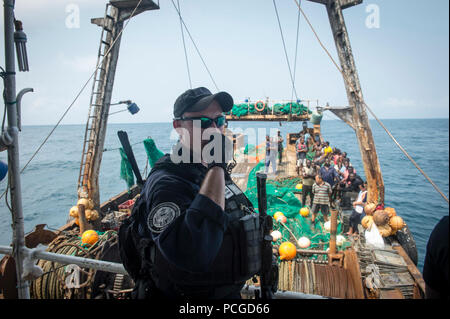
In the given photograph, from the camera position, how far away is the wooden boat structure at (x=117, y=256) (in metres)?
2.35

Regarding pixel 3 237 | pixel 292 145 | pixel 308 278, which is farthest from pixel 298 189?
pixel 3 237

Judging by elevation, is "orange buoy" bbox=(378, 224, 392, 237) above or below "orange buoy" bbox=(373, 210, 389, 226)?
below

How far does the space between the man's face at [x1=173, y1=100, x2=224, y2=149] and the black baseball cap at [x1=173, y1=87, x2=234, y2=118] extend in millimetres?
27

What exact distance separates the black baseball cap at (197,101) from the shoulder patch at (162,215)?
672 mm

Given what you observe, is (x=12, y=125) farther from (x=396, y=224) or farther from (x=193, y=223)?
(x=396, y=224)

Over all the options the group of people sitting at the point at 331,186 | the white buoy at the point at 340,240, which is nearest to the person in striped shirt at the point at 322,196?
the group of people sitting at the point at 331,186

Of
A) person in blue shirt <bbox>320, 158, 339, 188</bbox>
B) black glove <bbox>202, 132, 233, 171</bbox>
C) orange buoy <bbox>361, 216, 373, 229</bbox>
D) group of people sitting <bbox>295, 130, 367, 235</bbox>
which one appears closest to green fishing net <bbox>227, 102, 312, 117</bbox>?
group of people sitting <bbox>295, 130, 367, 235</bbox>

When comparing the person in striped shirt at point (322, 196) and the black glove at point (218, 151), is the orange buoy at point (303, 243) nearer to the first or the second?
the person in striped shirt at point (322, 196)

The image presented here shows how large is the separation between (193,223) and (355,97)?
7918 mm

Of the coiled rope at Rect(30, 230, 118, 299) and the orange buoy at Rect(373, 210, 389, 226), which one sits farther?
the orange buoy at Rect(373, 210, 389, 226)

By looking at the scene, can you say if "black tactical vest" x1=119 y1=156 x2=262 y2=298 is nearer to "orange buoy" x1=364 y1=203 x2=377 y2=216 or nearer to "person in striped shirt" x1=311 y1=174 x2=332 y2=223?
"orange buoy" x1=364 y1=203 x2=377 y2=216

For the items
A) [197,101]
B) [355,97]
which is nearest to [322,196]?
[355,97]

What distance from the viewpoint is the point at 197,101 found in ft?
5.77

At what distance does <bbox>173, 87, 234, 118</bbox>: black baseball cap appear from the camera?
67.8 inches
